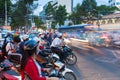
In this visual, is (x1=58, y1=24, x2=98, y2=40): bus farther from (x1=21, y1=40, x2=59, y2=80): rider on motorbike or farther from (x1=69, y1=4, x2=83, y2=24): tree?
(x1=21, y1=40, x2=59, y2=80): rider on motorbike

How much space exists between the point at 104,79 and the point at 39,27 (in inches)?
3466

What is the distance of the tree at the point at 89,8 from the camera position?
260 feet

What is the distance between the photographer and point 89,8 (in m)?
79.1

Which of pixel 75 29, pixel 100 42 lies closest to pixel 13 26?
pixel 75 29

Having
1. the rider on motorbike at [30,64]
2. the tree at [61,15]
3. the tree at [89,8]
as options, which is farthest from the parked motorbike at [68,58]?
the tree at [61,15]

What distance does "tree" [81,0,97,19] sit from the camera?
79375 mm

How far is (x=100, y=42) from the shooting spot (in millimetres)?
32875

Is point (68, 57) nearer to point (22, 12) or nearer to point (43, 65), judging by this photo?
point (43, 65)

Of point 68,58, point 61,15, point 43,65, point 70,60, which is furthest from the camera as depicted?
point 61,15

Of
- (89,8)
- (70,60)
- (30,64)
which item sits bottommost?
(70,60)

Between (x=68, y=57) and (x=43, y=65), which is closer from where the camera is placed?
(x=43, y=65)

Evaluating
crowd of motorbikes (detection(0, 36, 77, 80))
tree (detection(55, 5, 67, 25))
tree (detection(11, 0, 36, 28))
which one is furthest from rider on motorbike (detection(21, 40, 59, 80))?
tree (detection(55, 5, 67, 25))

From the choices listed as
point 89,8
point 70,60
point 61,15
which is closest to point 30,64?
point 70,60

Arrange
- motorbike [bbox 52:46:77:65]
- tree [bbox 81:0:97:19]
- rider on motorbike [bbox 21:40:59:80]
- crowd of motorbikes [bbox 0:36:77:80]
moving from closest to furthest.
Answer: rider on motorbike [bbox 21:40:59:80] < crowd of motorbikes [bbox 0:36:77:80] < motorbike [bbox 52:46:77:65] < tree [bbox 81:0:97:19]
